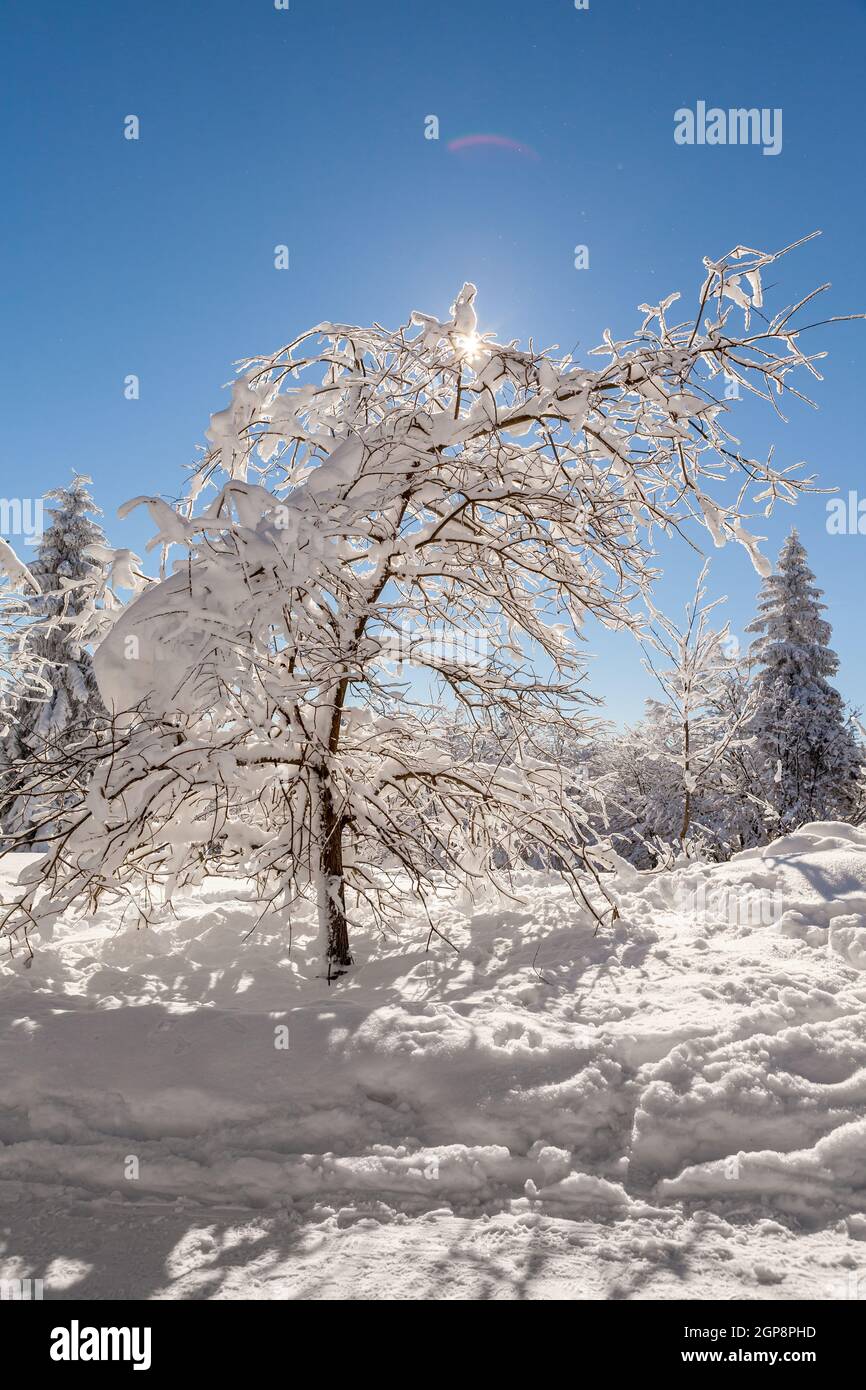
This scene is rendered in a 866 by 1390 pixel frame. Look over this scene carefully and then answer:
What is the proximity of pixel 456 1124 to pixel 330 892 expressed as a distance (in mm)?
1966

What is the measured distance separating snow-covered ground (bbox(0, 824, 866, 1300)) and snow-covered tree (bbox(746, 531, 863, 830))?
A: 55.4ft

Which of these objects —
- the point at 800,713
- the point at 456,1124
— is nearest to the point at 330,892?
the point at 456,1124

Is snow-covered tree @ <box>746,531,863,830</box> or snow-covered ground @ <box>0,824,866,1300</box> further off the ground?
snow-covered tree @ <box>746,531,863,830</box>

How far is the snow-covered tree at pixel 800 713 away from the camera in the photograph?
20.1 metres

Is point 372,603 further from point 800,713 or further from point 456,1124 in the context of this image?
point 800,713

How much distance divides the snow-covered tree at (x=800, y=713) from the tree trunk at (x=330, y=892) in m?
17.3

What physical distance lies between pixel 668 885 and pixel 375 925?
2.43 meters

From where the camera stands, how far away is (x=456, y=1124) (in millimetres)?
3242

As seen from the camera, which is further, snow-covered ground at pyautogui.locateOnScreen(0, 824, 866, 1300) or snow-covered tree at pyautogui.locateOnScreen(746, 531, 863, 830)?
snow-covered tree at pyautogui.locateOnScreen(746, 531, 863, 830)

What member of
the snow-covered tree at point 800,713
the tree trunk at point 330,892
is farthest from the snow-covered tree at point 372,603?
the snow-covered tree at point 800,713

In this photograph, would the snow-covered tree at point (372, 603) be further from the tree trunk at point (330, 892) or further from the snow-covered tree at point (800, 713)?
the snow-covered tree at point (800, 713)

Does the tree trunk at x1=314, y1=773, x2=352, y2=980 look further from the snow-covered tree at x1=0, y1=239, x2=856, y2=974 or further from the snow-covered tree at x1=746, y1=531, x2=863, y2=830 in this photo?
the snow-covered tree at x1=746, y1=531, x2=863, y2=830

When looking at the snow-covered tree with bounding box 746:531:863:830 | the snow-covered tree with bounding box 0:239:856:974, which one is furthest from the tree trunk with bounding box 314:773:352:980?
the snow-covered tree with bounding box 746:531:863:830

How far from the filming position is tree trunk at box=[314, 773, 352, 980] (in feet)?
16.2
